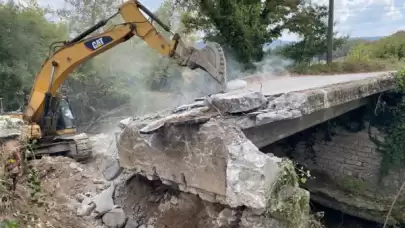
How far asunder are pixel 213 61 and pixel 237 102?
2307 millimetres

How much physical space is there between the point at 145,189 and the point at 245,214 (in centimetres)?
171

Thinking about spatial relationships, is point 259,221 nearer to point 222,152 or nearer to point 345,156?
point 222,152

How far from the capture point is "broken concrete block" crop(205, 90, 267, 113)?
156 inches

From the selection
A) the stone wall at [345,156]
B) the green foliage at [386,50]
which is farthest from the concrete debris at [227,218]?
the green foliage at [386,50]

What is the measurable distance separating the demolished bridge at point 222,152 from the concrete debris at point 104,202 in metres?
0.61

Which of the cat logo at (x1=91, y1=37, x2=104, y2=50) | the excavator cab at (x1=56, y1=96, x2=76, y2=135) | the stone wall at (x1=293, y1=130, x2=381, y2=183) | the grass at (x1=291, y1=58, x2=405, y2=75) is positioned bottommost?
the stone wall at (x1=293, y1=130, x2=381, y2=183)

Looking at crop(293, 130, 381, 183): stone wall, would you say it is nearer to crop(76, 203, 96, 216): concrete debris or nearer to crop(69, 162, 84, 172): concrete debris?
crop(69, 162, 84, 172): concrete debris

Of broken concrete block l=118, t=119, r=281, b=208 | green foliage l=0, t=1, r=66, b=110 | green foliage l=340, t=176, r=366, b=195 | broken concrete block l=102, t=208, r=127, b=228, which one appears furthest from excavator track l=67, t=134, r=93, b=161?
green foliage l=340, t=176, r=366, b=195

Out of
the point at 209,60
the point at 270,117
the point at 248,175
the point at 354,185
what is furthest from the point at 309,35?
the point at 248,175

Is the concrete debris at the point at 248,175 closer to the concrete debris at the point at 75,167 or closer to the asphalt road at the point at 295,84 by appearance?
the asphalt road at the point at 295,84

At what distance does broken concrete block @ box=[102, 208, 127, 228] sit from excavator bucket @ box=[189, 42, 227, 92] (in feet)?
8.56

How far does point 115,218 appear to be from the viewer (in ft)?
14.8

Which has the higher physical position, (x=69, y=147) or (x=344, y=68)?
(x=344, y=68)

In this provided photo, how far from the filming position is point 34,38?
43.8 ft
